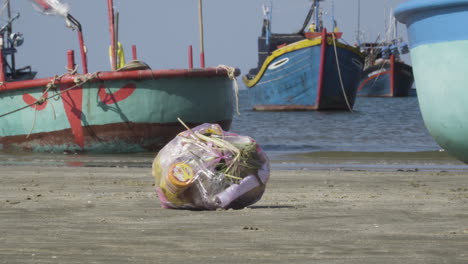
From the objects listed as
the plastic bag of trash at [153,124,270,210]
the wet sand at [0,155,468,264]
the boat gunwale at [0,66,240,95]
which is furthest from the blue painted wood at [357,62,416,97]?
the plastic bag of trash at [153,124,270,210]

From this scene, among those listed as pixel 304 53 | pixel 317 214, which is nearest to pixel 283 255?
pixel 317 214

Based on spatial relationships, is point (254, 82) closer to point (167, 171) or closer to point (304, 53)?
point (304, 53)

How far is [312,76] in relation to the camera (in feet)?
103

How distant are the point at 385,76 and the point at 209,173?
203 feet

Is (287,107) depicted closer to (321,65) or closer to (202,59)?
(321,65)

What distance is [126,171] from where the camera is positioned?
9078mm

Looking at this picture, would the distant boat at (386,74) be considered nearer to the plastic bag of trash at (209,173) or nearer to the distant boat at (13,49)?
the distant boat at (13,49)

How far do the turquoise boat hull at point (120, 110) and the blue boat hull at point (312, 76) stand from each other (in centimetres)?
1799

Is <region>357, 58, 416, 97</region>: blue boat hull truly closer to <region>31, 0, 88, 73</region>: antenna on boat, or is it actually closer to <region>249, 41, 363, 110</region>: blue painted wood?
<region>249, 41, 363, 110</region>: blue painted wood

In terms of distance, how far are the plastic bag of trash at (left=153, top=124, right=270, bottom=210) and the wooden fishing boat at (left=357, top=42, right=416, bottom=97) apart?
58.5 metres

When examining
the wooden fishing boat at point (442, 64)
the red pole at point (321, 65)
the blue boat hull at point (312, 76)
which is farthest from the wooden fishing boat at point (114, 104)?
the blue boat hull at point (312, 76)

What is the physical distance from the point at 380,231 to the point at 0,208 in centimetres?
235

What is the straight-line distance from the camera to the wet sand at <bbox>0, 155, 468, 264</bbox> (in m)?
3.53

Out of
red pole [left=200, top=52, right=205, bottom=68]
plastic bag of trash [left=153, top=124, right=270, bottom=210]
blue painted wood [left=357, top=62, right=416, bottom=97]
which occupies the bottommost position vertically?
blue painted wood [left=357, top=62, right=416, bottom=97]
